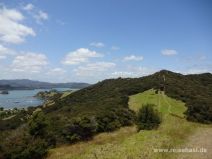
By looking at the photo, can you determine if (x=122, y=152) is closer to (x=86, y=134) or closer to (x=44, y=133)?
(x=44, y=133)

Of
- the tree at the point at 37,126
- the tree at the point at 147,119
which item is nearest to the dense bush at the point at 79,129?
the tree at the point at 37,126

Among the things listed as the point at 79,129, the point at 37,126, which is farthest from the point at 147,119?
the point at 37,126

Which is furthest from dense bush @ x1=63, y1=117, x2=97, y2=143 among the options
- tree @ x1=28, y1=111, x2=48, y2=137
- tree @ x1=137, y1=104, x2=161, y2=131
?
tree @ x1=137, y1=104, x2=161, y2=131

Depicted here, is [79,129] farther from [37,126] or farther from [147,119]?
[147,119]

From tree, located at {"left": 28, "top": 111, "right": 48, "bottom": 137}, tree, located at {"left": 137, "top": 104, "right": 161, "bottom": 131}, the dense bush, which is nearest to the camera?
tree, located at {"left": 28, "top": 111, "right": 48, "bottom": 137}

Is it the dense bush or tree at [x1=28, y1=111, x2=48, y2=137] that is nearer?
tree at [x1=28, y1=111, x2=48, y2=137]

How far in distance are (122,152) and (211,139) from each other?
10.3 m

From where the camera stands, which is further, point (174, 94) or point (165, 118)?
point (174, 94)

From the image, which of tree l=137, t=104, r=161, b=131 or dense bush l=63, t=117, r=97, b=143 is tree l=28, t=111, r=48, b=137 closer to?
dense bush l=63, t=117, r=97, b=143

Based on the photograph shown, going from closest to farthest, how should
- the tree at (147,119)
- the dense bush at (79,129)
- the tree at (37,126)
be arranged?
1. the tree at (37,126)
2. the dense bush at (79,129)
3. the tree at (147,119)

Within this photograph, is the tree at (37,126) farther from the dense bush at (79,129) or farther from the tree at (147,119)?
the tree at (147,119)

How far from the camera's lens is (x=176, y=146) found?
20.7 metres

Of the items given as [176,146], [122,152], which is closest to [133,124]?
[176,146]

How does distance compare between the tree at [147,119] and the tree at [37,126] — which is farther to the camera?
the tree at [147,119]
